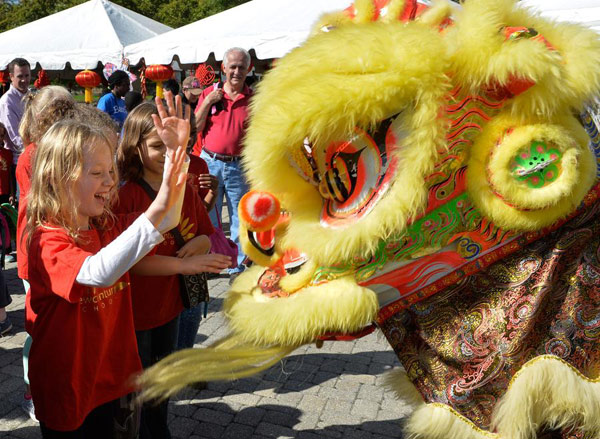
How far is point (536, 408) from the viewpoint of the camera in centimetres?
171

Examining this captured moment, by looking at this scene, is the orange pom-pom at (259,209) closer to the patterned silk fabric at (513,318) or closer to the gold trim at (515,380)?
the patterned silk fabric at (513,318)

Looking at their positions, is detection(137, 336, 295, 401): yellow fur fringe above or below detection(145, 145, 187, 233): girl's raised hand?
below

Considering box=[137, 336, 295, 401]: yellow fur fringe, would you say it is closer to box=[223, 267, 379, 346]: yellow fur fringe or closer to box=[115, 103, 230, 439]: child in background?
box=[223, 267, 379, 346]: yellow fur fringe

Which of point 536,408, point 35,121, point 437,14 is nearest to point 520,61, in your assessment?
point 437,14

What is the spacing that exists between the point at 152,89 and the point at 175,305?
36017 mm

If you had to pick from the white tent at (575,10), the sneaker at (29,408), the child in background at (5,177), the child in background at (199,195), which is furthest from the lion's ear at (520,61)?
the child in background at (5,177)

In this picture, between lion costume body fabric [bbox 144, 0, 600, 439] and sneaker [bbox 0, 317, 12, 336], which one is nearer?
lion costume body fabric [bbox 144, 0, 600, 439]

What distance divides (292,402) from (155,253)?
4.92ft

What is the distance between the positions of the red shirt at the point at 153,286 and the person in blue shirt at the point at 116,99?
5507mm

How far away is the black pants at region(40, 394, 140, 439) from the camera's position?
2057 mm

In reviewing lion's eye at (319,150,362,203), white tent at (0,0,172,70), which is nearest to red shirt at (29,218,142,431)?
lion's eye at (319,150,362,203)

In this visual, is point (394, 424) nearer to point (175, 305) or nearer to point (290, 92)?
point (175, 305)

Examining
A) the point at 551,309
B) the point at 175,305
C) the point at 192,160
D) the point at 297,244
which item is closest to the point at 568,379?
the point at 551,309

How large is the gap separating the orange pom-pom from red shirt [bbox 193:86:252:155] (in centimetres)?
382
